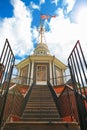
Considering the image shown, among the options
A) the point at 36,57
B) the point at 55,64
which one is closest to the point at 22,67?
the point at 36,57

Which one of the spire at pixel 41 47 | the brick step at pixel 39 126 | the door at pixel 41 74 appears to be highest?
the spire at pixel 41 47

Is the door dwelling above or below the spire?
below

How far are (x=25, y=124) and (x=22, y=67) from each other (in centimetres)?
1502

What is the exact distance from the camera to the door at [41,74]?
15.9 meters

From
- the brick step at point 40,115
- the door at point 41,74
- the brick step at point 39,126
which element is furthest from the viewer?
the door at point 41,74

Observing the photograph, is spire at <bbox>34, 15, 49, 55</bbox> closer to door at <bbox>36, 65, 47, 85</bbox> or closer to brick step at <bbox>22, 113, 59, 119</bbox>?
door at <bbox>36, 65, 47, 85</bbox>

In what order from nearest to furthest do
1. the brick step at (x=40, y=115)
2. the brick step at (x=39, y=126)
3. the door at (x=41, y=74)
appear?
the brick step at (x=39, y=126), the brick step at (x=40, y=115), the door at (x=41, y=74)

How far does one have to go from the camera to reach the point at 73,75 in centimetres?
388

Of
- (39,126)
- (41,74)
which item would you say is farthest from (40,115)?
(41,74)

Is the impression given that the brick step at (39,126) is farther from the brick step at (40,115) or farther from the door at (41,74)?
the door at (41,74)

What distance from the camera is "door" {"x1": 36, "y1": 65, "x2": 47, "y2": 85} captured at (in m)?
15.9

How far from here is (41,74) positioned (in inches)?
652

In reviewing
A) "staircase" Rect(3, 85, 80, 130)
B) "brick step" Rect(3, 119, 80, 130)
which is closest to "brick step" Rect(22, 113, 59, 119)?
"staircase" Rect(3, 85, 80, 130)

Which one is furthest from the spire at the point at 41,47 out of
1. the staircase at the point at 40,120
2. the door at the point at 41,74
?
the staircase at the point at 40,120
